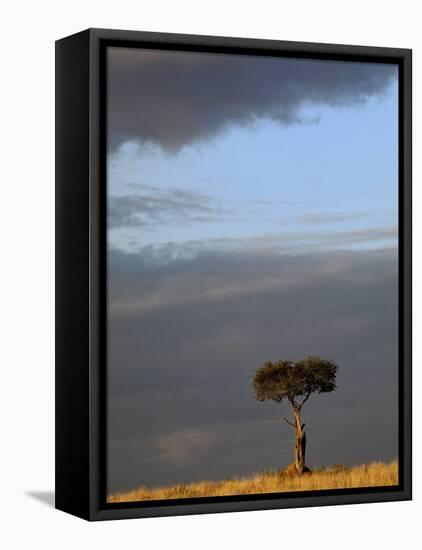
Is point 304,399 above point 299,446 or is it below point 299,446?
above

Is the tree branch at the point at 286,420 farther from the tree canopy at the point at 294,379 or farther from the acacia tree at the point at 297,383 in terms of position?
the tree canopy at the point at 294,379

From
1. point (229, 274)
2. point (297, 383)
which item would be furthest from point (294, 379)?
point (229, 274)

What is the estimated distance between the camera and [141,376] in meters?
14.6

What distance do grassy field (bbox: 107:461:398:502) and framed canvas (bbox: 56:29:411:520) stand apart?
2cm

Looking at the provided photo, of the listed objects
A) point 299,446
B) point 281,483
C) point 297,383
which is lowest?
point 281,483

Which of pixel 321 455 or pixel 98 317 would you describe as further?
pixel 321 455

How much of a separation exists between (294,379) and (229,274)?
3.52 feet

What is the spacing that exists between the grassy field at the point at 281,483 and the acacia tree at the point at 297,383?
0.15m

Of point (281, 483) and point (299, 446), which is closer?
point (281, 483)

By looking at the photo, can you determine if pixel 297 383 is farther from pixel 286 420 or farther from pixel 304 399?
pixel 286 420

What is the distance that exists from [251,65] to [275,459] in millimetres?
3251

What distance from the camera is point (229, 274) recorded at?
49.2 ft

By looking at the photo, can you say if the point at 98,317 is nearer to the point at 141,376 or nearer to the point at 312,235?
the point at 141,376

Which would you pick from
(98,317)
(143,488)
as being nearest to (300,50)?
(98,317)
